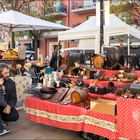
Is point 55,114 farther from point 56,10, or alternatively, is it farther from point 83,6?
point 56,10

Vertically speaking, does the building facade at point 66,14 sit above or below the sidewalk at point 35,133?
above

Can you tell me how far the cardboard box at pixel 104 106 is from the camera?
358 cm

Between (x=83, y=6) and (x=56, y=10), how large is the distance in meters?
2.23

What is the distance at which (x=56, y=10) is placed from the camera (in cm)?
2222

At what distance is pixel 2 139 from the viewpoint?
3.87 metres

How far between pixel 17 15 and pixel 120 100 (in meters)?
4.30

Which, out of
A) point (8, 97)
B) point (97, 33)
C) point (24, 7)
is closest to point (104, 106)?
point (8, 97)

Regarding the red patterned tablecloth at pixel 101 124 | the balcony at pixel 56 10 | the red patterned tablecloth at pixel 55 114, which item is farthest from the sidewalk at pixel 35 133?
the balcony at pixel 56 10

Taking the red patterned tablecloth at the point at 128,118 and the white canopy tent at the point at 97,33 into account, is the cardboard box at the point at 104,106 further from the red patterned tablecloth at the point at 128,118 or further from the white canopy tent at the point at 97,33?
the white canopy tent at the point at 97,33

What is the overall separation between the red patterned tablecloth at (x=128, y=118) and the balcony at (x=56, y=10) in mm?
18341

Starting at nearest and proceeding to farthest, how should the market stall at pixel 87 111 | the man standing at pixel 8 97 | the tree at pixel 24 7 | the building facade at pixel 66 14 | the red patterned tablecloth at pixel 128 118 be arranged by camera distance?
the red patterned tablecloth at pixel 128 118
the market stall at pixel 87 111
the man standing at pixel 8 97
the tree at pixel 24 7
the building facade at pixel 66 14

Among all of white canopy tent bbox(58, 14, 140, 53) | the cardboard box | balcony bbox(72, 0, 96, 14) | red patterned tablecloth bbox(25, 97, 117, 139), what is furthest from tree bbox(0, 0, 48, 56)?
the cardboard box

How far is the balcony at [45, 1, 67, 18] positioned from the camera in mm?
21344

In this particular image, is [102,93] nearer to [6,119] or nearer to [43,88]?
[43,88]
